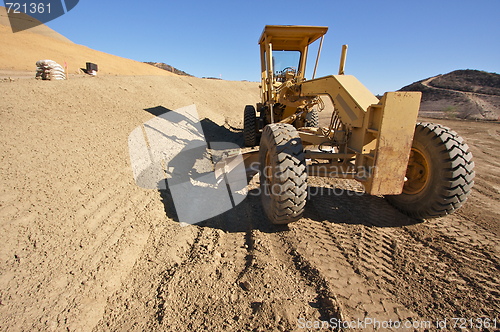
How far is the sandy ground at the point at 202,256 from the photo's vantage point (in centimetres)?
209

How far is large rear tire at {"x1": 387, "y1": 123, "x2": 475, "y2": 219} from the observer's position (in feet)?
9.87

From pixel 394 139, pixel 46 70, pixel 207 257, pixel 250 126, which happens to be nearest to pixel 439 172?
pixel 394 139

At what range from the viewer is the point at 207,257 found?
2.87 metres

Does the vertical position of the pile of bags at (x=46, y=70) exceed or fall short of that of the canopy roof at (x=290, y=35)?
it falls short

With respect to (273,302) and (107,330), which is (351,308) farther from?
(107,330)

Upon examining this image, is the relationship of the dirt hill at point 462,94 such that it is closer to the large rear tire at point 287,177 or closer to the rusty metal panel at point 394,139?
the rusty metal panel at point 394,139

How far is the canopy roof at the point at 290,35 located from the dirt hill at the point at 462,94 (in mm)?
19298

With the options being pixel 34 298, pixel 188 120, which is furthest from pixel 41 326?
pixel 188 120

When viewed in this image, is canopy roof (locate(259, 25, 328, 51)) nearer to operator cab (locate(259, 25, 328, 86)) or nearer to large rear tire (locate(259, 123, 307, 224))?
operator cab (locate(259, 25, 328, 86))

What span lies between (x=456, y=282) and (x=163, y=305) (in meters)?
2.79

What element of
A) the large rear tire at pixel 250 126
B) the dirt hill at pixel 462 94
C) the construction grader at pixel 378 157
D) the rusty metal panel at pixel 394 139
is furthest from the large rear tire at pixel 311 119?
the dirt hill at pixel 462 94

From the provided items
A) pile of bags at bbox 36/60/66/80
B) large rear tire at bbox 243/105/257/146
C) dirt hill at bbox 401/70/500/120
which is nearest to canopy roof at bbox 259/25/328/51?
large rear tire at bbox 243/105/257/146

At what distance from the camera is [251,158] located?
4914 millimetres

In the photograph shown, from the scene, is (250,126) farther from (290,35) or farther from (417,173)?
(417,173)
